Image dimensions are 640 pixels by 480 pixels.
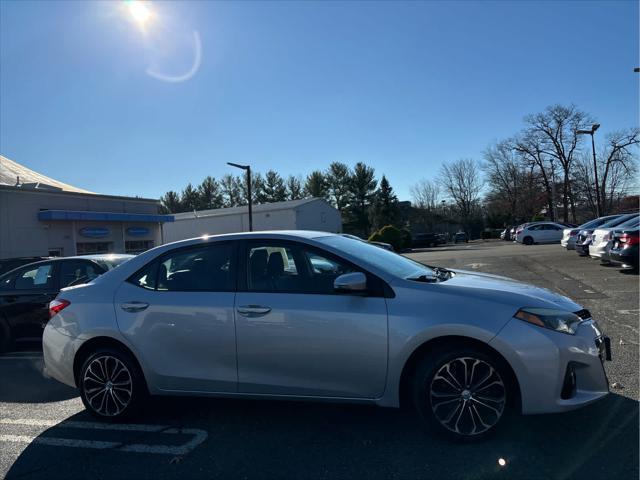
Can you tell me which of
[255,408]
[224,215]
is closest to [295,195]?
[224,215]

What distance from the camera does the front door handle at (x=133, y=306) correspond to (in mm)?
4332

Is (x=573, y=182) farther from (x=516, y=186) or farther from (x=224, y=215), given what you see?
(x=224, y=215)

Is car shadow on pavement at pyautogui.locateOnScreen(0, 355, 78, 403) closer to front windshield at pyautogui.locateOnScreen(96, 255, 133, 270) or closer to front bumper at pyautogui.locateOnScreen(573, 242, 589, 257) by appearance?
front windshield at pyautogui.locateOnScreen(96, 255, 133, 270)

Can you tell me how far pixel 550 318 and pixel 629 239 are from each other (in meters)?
10.00

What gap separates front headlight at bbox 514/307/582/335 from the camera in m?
3.50

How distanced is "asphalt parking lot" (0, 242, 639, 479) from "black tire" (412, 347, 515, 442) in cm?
13

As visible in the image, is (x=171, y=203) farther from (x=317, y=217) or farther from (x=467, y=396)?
(x=467, y=396)

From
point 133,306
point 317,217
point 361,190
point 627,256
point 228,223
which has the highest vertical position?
point 361,190

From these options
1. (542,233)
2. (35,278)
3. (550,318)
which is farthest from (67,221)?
(542,233)

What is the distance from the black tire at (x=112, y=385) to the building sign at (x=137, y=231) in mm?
25802

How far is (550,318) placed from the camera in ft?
11.6

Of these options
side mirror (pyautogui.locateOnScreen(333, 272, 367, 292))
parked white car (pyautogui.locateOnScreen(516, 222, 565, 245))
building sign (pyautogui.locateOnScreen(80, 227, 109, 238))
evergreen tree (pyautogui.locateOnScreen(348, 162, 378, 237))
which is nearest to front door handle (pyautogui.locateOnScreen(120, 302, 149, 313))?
side mirror (pyautogui.locateOnScreen(333, 272, 367, 292))

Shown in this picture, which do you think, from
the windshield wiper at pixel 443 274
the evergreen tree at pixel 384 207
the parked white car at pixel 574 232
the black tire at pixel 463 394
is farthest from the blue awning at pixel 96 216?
the evergreen tree at pixel 384 207

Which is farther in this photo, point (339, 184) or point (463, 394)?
point (339, 184)
